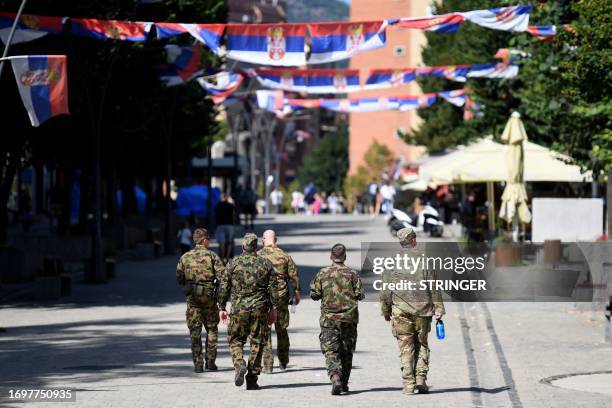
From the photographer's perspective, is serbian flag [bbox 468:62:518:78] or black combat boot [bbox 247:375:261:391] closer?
black combat boot [bbox 247:375:261:391]

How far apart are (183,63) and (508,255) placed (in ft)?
35.5

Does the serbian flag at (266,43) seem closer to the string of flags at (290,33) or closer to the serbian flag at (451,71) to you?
the string of flags at (290,33)

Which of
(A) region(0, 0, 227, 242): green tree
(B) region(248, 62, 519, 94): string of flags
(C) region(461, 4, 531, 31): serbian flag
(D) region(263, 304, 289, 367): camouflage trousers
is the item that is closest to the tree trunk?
(A) region(0, 0, 227, 242): green tree

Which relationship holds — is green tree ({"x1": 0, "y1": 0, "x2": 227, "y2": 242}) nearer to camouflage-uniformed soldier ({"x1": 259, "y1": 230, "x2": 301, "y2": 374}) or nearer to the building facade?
camouflage-uniformed soldier ({"x1": 259, "y1": 230, "x2": 301, "y2": 374})

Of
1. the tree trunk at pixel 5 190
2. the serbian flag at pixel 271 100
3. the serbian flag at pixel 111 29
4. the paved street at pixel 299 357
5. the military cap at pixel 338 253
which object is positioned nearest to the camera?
the paved street at pixel 299 357

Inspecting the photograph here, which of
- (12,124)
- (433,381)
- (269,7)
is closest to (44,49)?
(12,124)

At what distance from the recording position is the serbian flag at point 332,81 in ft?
129

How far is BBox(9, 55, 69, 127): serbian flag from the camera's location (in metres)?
24.1

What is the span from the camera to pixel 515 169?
32.1m

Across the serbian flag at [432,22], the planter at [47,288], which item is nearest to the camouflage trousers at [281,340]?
the serbian flag at [432,22]

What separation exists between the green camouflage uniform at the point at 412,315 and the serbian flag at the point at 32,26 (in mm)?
13600

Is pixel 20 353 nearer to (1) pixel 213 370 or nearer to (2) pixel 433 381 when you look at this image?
(1) pixel 213 370

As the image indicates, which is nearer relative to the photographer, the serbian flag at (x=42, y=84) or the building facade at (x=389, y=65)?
the serbian flag at (x=42, y=84)

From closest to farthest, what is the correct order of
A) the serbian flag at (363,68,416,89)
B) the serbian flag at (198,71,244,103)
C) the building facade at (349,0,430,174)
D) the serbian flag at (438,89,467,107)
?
the serbian flag at (363,68,416,89), the serbian flag at (198,71,244,103), the serbian flag at (438,89,467,107), the building facade at (349,0,430,174)
